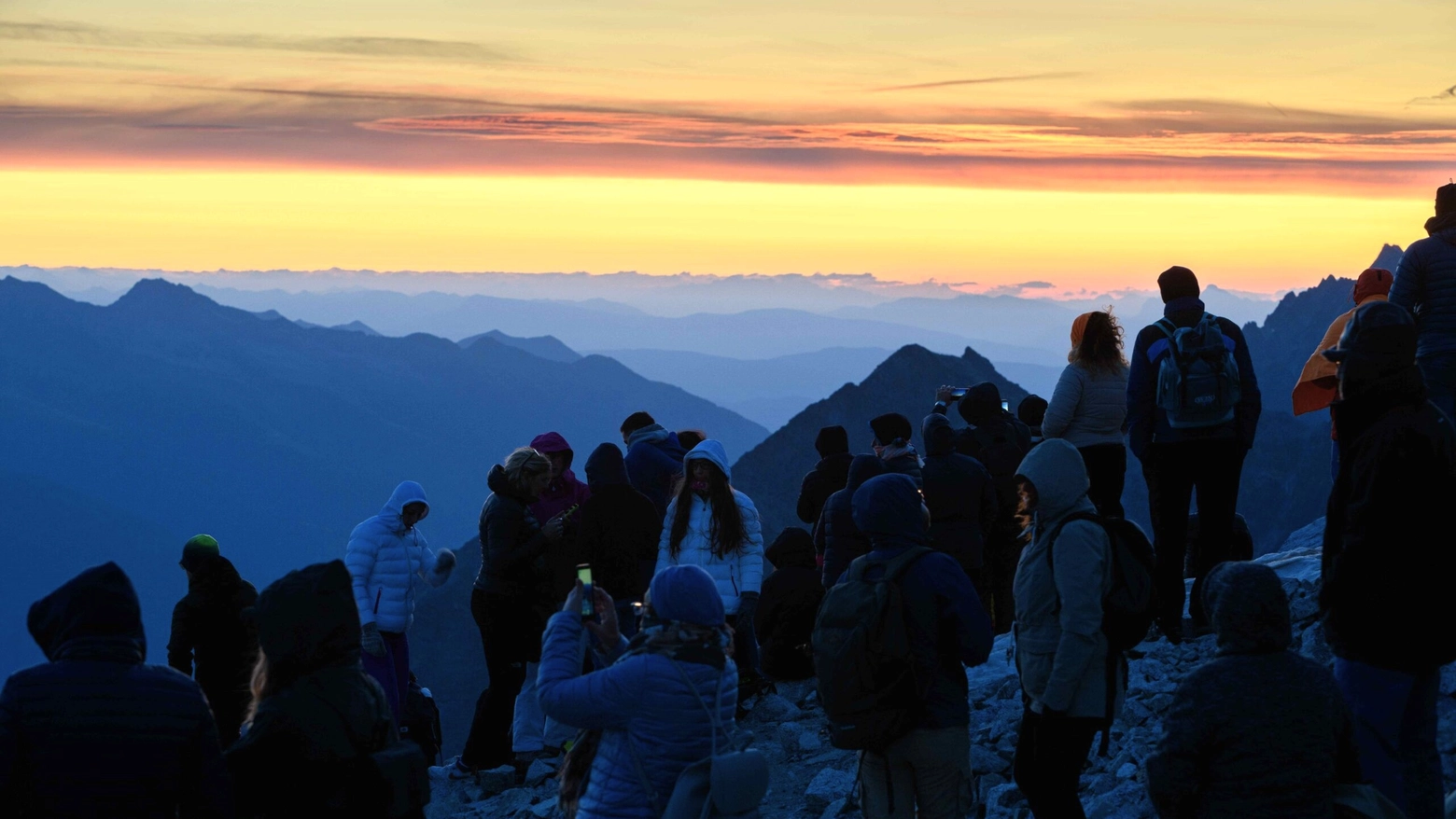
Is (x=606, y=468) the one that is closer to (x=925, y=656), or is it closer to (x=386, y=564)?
(x=386, y=564)

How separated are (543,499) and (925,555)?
15.6ft

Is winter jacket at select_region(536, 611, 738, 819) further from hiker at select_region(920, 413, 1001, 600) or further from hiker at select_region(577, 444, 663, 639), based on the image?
hiker at select_region(920, 413, 1001, 600)

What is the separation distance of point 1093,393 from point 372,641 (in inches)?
206

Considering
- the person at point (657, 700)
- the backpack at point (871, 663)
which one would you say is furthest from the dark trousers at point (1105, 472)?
the person at point (657, 700)

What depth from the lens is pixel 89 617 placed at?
3.83m

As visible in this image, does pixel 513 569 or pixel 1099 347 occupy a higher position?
pixel 1099 347

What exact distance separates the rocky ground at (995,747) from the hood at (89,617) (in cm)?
505

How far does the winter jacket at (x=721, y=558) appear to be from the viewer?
26.7 ft

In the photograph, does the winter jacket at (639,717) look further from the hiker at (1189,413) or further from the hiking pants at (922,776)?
the hiker at (1189,413)

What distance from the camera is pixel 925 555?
5078 millimetres

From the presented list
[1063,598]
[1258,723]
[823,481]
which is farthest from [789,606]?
[1258,723]

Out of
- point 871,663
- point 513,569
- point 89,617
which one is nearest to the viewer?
point 89,617

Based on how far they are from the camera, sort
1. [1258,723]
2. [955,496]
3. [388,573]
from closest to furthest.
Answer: [1258,723] → [388,573] → [955,496]

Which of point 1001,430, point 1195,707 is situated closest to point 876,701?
point 1195,707
